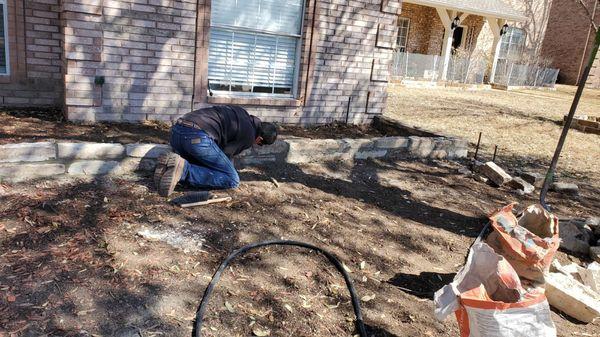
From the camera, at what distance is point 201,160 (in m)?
4.82

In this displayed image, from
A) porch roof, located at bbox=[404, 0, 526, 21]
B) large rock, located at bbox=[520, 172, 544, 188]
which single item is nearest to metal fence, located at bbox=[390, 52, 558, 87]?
porch roof, located at bbox=[404, 0, 526, 21]

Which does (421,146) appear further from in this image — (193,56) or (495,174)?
(193,56)

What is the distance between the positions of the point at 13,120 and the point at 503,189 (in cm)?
614

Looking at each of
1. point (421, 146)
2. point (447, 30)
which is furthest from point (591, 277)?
point (447, 30)

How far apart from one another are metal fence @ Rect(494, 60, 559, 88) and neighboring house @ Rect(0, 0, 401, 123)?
1654 centimetres

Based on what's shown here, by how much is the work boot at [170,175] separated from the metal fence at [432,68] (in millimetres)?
15295

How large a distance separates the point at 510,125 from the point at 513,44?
58.5 feet

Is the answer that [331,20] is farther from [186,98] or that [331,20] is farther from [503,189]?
[503,189]

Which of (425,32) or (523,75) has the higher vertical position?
(425,32)

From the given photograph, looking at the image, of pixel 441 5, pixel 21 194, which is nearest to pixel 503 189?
pixel 21 194

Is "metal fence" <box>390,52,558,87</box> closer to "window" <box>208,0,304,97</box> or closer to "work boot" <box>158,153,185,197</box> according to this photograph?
"window" <box>208,0,304,97</box>

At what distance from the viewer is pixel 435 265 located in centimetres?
409

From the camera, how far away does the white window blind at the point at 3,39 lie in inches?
246

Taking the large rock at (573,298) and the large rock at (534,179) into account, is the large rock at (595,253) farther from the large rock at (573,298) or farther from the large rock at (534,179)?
the large rock at (534,179)
